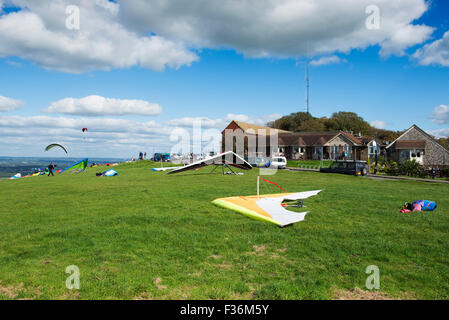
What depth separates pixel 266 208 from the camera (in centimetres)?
1035

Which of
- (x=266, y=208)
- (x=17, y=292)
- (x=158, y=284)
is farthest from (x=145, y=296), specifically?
(x=266, y=208)

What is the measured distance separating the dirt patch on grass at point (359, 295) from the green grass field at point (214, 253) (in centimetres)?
6

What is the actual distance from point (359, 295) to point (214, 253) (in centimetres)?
301

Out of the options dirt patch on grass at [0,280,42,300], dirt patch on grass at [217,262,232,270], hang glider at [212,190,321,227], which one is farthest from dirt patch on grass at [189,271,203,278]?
hang glider at [212,190,321,227]

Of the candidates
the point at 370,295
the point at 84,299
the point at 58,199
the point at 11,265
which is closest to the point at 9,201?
the point at 58,199

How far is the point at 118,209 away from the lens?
10.8 metres

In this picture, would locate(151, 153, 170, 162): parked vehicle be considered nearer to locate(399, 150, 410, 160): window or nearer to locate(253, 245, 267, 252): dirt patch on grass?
locate(399, 150, 410, 160): window

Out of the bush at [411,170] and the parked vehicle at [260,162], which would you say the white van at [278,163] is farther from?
the bush at [411,170]

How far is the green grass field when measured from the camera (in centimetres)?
476

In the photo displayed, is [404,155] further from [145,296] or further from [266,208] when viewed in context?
[145,296]

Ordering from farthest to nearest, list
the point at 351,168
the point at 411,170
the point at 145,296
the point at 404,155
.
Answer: the point at 404,155 → the point at 411,170 → the point at 351,168 → the point at 145,296

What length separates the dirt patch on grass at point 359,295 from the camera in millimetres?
4500

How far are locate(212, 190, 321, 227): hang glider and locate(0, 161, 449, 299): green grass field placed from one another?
341 mm
